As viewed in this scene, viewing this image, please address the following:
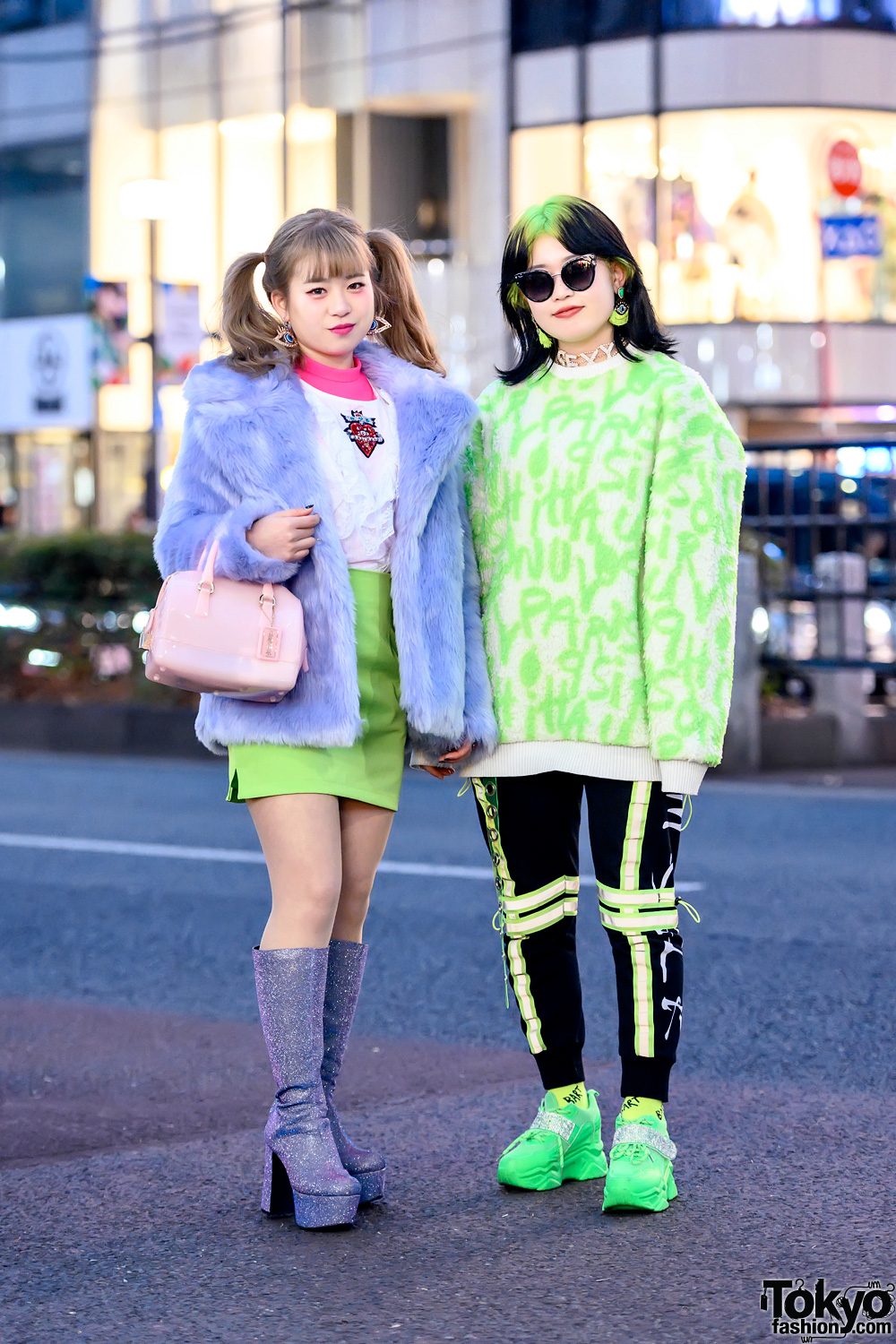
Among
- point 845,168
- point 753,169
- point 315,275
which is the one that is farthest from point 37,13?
Result: point 315,275

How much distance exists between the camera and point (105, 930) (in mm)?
7230

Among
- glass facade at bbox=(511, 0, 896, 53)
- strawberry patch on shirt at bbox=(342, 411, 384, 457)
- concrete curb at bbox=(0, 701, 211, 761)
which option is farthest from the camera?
glass facade at bbox=(511, 0, 896, 53)

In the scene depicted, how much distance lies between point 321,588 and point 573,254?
79cm

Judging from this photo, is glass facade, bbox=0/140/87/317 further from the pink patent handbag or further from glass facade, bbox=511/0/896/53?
the pink patent handbag

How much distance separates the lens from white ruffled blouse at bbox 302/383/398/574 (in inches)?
145

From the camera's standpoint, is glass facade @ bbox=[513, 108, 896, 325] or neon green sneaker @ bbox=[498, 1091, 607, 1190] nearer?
neon green sneaker @ bbox=[498, 1091, 607, 1190]

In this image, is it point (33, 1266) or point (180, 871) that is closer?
point (33, 1266)

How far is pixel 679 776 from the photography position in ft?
12.0

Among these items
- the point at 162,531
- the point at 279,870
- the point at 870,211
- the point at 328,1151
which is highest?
the point at 870,211

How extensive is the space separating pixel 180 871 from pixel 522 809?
16.0 feet

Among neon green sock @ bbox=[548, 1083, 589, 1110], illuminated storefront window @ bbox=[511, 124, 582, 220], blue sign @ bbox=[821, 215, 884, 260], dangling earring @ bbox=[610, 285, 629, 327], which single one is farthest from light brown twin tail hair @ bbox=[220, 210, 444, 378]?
illuminated storefront window @ bbox=[511, 124, 582, 220]

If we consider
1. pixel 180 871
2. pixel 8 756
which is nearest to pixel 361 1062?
pixel 180 871

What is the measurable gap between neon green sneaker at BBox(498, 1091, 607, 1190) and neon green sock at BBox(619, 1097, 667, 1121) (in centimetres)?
16

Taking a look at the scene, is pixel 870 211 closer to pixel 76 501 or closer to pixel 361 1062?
pixel 76 501
